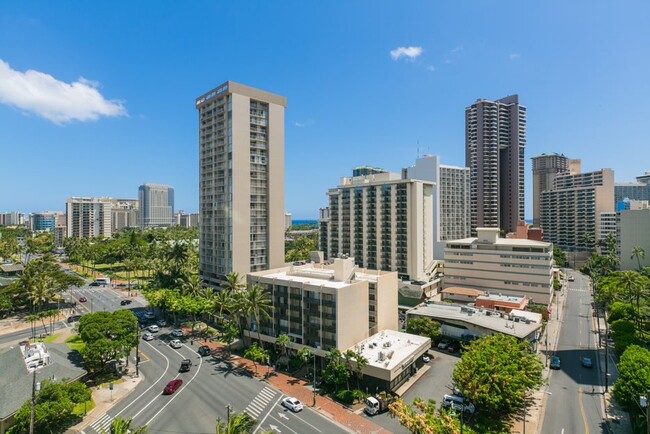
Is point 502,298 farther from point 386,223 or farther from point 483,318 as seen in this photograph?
point 386,223

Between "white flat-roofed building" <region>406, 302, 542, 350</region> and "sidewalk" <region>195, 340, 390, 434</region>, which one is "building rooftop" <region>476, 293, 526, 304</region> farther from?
"sidewalk" <region>195, 340, 390, 434</region>

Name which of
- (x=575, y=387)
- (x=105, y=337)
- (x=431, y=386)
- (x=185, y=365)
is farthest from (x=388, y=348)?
(x=105, y=337)

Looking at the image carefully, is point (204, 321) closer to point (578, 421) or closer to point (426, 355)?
point (426, 355)

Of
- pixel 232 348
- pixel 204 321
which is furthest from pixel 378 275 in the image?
pixel 204 321

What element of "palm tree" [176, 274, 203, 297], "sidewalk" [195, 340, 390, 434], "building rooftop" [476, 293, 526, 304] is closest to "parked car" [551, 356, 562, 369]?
"building rooftop" [476, 293, 526, 304]

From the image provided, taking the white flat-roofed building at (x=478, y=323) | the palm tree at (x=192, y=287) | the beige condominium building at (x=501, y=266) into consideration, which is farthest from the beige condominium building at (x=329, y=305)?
the beige condominium building at (x=501, y=266)

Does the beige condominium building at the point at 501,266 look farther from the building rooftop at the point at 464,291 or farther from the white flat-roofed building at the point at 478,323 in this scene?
the white flat-roofed building at the point at 478,323
